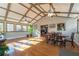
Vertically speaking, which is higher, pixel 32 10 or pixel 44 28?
pixel 32 10

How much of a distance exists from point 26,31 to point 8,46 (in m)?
0.39

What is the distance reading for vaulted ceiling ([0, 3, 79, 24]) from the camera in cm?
166

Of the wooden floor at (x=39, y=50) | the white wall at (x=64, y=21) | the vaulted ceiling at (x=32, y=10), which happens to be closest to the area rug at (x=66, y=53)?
the wooden floor at (x=39, y=50)

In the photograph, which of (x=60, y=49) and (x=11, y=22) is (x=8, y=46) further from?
(x=60, y=49)

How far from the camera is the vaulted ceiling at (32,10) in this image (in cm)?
166

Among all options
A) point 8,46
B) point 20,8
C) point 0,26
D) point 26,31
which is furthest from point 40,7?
point 8,46

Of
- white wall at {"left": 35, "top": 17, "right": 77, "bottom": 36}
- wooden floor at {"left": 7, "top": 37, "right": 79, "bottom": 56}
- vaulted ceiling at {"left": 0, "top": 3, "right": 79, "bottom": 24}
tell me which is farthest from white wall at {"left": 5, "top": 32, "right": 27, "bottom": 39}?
white wall at {"left": 35, "top": 17, "right": 77, "bottom": 36}

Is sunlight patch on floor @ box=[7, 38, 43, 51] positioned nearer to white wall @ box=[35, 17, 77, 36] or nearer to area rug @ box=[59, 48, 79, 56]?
white wall @ box=[35, 17, 77, 36]

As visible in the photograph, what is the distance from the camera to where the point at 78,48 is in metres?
1.72

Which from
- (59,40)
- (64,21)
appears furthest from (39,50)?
(64,21)

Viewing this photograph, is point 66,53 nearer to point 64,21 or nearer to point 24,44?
point 64,21

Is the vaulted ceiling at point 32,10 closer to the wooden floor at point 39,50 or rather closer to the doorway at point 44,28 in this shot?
the doorway at point 44,28

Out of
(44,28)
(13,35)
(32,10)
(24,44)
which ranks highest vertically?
(32,10)

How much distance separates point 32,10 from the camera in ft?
5.59
